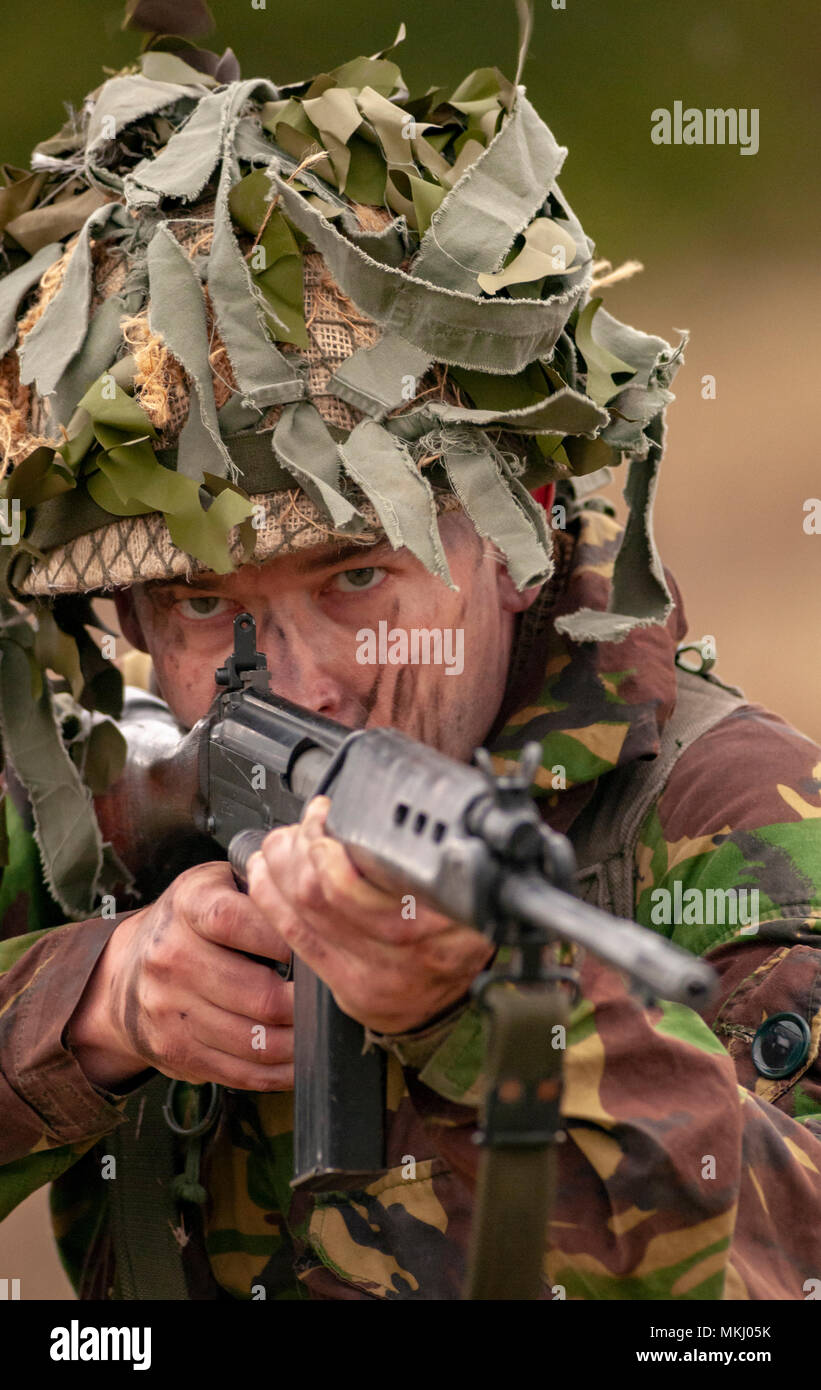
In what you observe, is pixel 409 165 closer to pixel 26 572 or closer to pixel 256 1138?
pixel 26 572

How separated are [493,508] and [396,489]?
0.15 metres

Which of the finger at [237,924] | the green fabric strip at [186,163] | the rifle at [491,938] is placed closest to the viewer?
the rifle at [491,938]

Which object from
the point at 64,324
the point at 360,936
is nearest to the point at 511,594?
the point at 64,324

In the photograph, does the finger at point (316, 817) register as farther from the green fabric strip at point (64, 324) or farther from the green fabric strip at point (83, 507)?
the green fabric strip at point (64, 324)

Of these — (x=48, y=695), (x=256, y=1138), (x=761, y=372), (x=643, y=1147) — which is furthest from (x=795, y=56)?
(x=643, y=1147)

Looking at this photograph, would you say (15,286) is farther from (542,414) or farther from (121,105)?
(542,414)

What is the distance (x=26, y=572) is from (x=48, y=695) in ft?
0.99

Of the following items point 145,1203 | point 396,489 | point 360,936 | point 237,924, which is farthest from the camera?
point 145,1203

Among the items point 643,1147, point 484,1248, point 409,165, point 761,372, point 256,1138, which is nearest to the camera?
point 484,1248

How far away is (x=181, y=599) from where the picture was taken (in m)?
2.41

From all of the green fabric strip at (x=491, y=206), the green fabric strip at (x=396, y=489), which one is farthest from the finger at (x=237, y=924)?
the green fabric strip at (x=491, y=206)

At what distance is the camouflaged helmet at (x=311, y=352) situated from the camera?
2227 mm

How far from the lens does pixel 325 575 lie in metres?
2.31

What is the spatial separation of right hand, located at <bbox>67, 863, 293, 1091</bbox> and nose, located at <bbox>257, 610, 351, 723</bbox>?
34 cm
